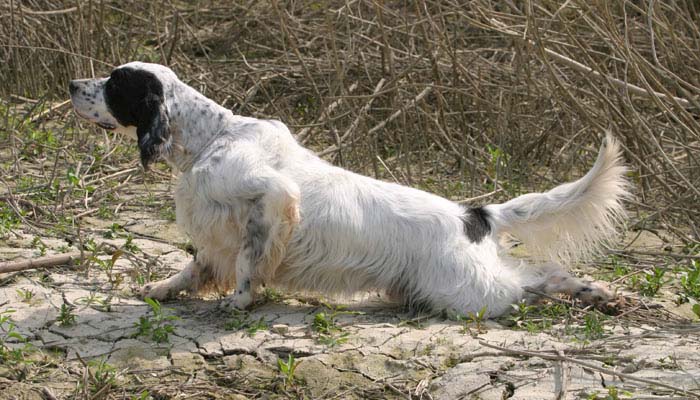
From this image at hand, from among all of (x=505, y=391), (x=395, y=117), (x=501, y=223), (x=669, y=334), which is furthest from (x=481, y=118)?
(x=505, y=391)

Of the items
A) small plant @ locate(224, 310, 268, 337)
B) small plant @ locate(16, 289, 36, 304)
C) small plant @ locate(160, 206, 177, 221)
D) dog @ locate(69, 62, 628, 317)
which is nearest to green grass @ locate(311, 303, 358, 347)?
small plant @ locate(224, 310, 268, 337)

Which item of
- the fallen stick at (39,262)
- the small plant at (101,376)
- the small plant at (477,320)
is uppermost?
the fallen stick at (39,262)

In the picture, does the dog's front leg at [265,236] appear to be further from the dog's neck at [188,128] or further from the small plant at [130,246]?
the small plant at [130,246]

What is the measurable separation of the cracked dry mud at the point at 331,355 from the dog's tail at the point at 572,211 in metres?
0.58

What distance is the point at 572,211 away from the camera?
5.30 m

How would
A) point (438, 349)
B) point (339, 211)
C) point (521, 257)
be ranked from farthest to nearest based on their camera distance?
point (521, 257) < point (339, 211) < point (438, 349)

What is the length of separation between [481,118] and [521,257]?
2.25m

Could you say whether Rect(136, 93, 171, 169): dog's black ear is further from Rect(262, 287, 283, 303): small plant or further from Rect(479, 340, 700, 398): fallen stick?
Rect(479, 340, 700, 398): fallen stick

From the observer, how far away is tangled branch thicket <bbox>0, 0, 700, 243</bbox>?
6.90 m

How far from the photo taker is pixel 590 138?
781 cm

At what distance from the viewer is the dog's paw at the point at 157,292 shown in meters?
5.32

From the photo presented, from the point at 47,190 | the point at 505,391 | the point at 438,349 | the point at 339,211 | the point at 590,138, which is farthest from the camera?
the point at 590,138

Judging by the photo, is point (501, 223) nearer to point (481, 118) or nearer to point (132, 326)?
point (132, 326)

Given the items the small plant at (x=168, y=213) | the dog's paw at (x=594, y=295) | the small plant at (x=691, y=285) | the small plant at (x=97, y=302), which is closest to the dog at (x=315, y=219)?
the dog's paw at (x=594, y=295)
